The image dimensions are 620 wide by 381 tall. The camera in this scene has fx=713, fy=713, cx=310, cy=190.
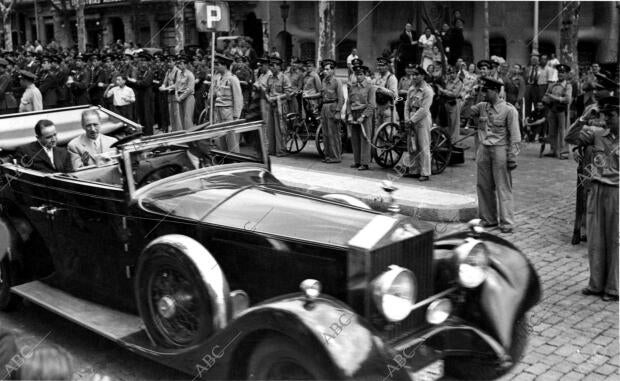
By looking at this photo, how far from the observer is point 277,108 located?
14227mm

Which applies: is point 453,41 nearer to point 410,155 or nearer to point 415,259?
point 410,155

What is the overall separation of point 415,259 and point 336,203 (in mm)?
678

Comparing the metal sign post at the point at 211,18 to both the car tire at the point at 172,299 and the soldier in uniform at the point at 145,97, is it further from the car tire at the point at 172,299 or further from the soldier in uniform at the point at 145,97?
the soldier in uniform at the point at 145,97

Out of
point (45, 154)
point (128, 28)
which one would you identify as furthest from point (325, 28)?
point (128, 28)

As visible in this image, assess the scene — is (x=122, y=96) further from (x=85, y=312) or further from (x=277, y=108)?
(x=85, y=312)

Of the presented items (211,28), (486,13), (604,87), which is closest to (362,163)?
(211,28)

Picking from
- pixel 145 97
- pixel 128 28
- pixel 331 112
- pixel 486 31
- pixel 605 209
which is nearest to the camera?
pixel 605 209

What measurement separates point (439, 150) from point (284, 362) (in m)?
8.47

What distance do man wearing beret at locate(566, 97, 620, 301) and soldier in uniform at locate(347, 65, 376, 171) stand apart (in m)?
6.01

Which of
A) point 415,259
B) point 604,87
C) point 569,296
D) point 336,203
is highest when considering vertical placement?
point 604,87

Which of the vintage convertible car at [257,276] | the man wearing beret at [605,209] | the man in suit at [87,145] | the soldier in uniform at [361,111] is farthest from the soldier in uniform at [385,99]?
the vintage convertible car at [257,276]

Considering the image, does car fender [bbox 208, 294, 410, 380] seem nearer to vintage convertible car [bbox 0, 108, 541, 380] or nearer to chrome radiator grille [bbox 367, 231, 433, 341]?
vintage convertible car [bbox 0, 108, 541, 380]

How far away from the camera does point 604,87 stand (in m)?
6.93

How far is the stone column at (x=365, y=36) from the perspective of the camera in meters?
29.9
